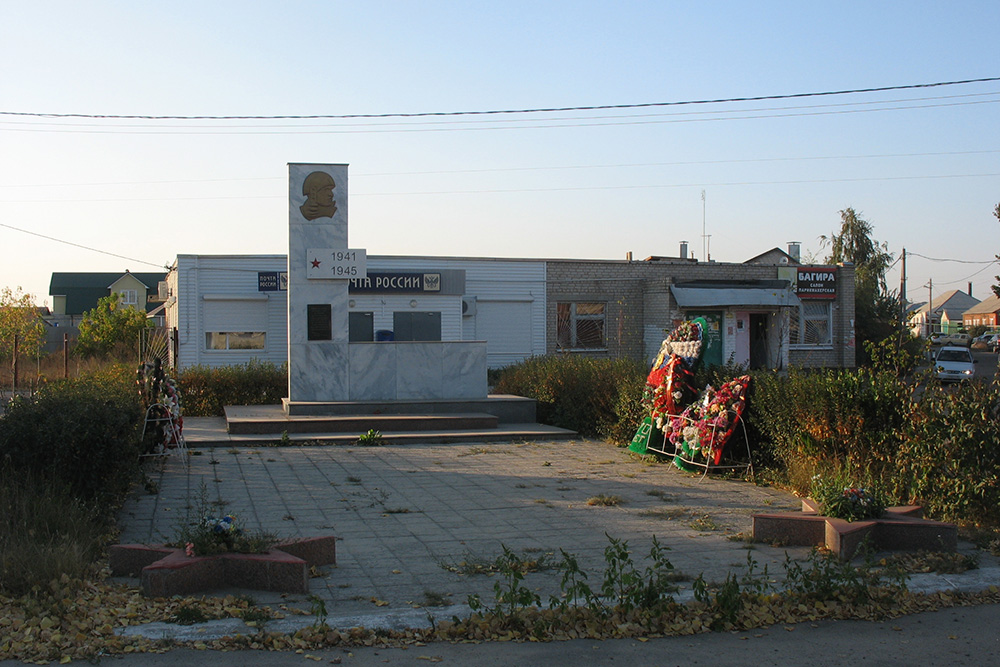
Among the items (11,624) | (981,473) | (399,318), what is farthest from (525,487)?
(399,318)

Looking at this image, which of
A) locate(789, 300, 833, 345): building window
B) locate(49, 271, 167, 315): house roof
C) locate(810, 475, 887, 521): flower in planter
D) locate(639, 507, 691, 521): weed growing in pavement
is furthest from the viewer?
locate(49, 271, 167, 315): house roof

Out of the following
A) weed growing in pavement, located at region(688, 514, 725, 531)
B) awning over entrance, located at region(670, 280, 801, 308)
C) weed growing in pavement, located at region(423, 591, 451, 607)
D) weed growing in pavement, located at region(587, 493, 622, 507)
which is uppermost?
awning over entrance, located at region(670, 280, 801, 308)

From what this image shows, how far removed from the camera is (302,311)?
54.1 ft

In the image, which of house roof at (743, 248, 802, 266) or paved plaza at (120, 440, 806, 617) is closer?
paved plaza at (120, 440, 806, 617)

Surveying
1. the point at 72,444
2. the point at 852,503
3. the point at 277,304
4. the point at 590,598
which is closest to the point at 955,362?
the point at 277,304

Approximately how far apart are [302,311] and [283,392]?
3.22 metres

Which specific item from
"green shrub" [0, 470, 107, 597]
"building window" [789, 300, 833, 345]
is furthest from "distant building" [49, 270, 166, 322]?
"green shrub" [0, 470, 107, 597]

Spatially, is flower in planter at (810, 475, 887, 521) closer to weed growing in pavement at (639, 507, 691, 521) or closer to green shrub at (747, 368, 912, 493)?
green shrub at (747, 368, 912, 493)

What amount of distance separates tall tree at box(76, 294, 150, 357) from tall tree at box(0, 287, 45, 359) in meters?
1.78

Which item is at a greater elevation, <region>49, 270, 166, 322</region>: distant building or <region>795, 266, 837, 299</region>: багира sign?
<region>49, 270, 166, 322</region>: distant building

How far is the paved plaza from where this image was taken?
630 cm

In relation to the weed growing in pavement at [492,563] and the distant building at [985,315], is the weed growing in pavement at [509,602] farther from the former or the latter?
the distant building at [985,315]

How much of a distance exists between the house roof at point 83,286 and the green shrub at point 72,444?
6808 centimetres

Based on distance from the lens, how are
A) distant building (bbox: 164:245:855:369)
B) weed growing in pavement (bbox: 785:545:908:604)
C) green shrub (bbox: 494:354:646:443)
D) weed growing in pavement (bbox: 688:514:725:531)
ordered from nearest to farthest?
1. weed growing in pavement (bbox: 785:545:908:604)
2. weed growing in pavement (bbox: 688:514:725:531)
3. green shrub (bbox: 494:354:646:443)
4. distant building (bbox: 164:245:855:369)
